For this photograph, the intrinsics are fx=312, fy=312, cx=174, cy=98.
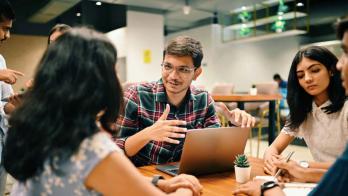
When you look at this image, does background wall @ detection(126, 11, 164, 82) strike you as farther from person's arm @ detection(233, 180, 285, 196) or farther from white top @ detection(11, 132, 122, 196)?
white top @ detection(11, 132, 122, 196)

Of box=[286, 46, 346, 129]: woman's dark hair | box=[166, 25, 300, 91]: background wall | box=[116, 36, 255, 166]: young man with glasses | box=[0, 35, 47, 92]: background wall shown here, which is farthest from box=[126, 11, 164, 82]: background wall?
box=[286, 46, 346, 129]: woman's dark hair

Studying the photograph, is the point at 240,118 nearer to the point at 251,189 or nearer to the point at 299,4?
the point at 251,189

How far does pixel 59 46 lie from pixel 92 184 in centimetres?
32

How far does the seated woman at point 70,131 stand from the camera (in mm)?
665

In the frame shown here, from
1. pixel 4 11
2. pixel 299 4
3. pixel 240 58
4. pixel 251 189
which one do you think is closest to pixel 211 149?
pixel 251 189

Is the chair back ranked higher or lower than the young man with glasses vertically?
lower

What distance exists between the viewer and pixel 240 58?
9797mm

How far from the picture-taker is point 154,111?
5.11 feet

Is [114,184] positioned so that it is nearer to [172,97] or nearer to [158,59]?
[172,97]

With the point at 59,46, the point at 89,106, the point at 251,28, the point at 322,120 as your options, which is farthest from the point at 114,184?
the point at 251,28

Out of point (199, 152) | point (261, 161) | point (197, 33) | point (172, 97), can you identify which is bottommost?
point (261, 161)

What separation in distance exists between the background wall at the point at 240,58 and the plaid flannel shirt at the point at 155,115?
24.2 ft

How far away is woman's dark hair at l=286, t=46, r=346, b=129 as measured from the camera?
1532mm

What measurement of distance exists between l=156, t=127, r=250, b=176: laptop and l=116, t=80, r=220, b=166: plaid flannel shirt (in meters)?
0.23
